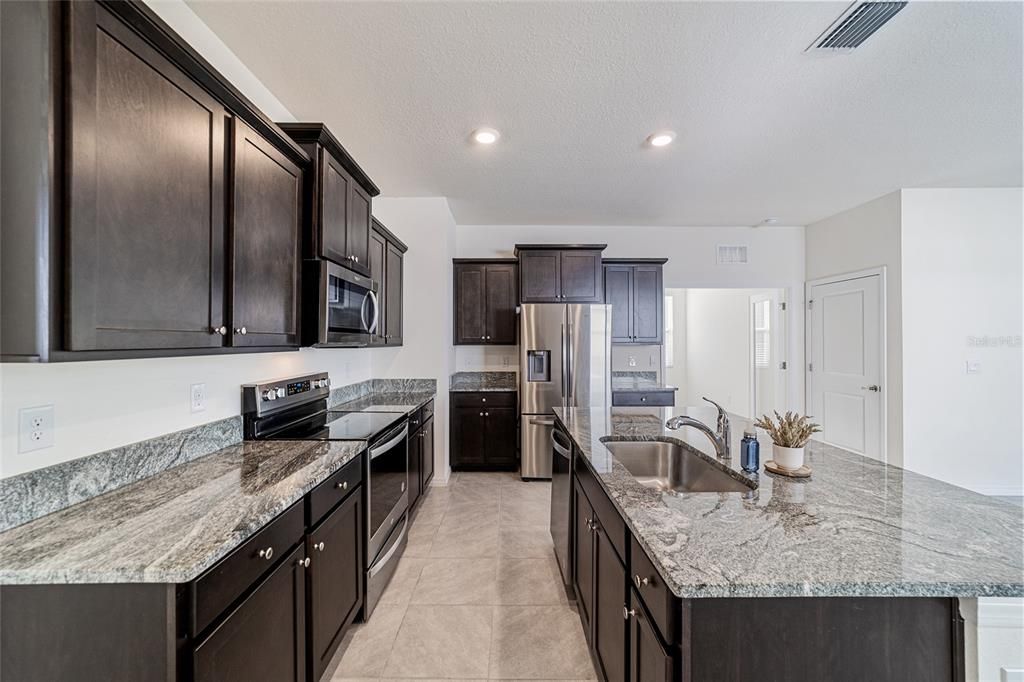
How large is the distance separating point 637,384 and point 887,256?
264 cm

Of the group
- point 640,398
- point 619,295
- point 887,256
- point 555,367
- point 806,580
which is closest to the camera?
point 806,580

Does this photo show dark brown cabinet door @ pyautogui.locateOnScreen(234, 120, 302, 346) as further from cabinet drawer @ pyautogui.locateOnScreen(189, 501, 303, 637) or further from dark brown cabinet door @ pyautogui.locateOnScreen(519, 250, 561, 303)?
dark brown cabinet door @ pyautogui.locateOnScreen(519, 250, 561, 303)

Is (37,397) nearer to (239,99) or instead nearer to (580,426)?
(239,99)

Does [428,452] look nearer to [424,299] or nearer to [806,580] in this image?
[424,299]

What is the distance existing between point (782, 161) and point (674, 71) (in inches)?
64.7

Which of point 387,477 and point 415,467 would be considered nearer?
point 387,477

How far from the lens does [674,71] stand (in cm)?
202

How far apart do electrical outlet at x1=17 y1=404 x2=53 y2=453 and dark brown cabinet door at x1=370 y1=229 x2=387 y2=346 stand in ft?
5.58

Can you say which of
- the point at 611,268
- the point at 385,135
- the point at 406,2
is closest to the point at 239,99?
the point at 406,2

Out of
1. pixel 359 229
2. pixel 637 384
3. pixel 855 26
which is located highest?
pixel 855 26

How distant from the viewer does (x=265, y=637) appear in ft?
3.84

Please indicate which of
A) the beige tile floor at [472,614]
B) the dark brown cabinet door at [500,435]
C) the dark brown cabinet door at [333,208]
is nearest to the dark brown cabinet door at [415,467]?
the beige tile floor at [472,614]

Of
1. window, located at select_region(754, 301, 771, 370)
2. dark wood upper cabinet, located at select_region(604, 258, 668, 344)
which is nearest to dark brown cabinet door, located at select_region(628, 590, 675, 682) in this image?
dark wood upper cabinet, located at select_region(604, 258, 668, 344)

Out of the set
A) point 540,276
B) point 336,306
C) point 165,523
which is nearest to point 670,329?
point 540,276
